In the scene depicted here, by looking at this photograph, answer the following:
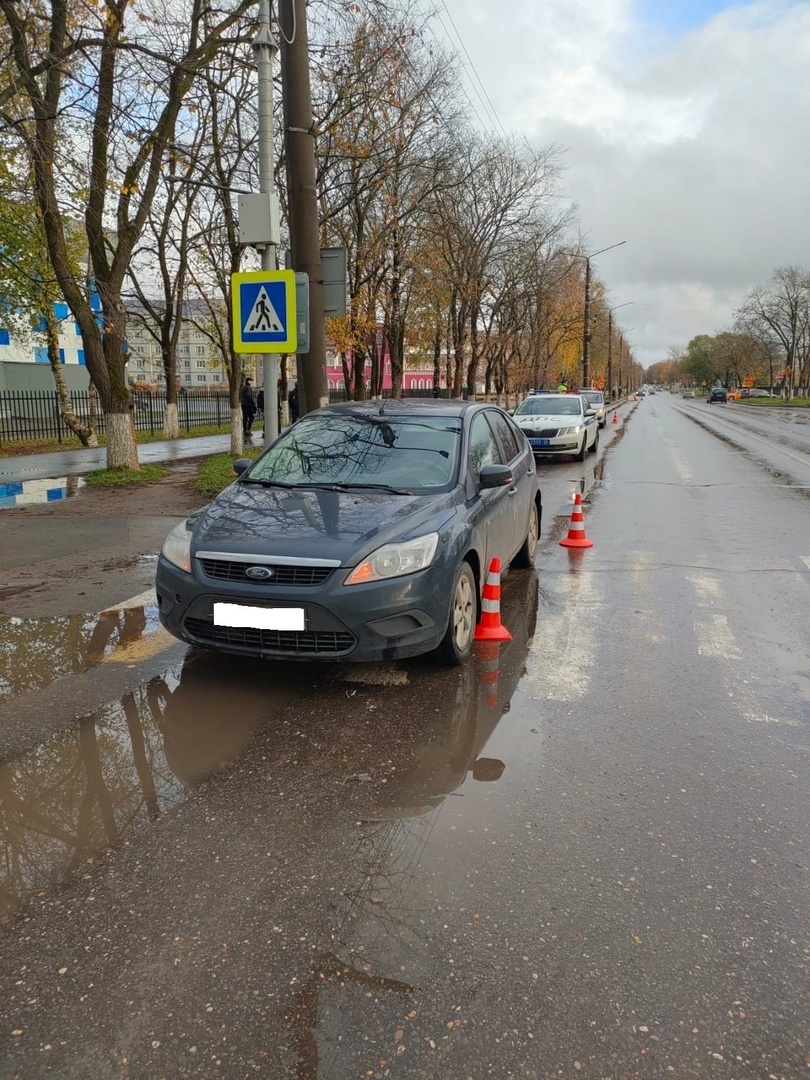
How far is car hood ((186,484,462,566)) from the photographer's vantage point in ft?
13.7

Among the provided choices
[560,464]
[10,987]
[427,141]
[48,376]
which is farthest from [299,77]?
[48,376]

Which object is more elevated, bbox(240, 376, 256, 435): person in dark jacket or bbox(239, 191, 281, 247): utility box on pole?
bbox(239, 191, 281, 247): utility box on pole

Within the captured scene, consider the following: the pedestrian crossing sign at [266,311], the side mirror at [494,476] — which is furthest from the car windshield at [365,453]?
the pedestrian crossing sign at [266,311]

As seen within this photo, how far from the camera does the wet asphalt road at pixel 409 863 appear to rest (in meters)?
2.07

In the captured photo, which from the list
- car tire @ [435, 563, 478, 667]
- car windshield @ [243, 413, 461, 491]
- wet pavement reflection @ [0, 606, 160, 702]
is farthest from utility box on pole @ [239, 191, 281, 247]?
car tire @ [435, 563, 478, 667]

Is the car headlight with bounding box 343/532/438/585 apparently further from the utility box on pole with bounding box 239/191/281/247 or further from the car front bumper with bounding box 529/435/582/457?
the car front bumper with bounding box 529/435/582/457

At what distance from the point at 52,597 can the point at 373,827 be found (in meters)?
4.43

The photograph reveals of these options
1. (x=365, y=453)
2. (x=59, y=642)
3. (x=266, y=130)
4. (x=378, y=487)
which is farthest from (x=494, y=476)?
(x=266, y=130)

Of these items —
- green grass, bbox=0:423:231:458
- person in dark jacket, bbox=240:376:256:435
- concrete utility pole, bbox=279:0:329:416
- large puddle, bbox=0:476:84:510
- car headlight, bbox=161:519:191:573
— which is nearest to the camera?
car headlight, bbox=161:519:191:573

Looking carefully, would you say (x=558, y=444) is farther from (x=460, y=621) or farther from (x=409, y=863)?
(x=409, y=863)

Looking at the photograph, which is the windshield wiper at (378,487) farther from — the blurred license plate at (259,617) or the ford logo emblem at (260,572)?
the blurred license plate at (259,617)

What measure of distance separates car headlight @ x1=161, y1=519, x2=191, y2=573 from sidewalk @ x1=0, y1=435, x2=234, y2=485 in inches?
430

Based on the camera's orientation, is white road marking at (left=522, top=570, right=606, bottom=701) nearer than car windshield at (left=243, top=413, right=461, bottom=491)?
Yes


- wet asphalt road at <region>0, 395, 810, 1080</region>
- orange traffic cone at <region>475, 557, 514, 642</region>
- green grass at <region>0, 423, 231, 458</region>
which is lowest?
wet asphalt road at <region>0, 395, 810, 1080</region>
